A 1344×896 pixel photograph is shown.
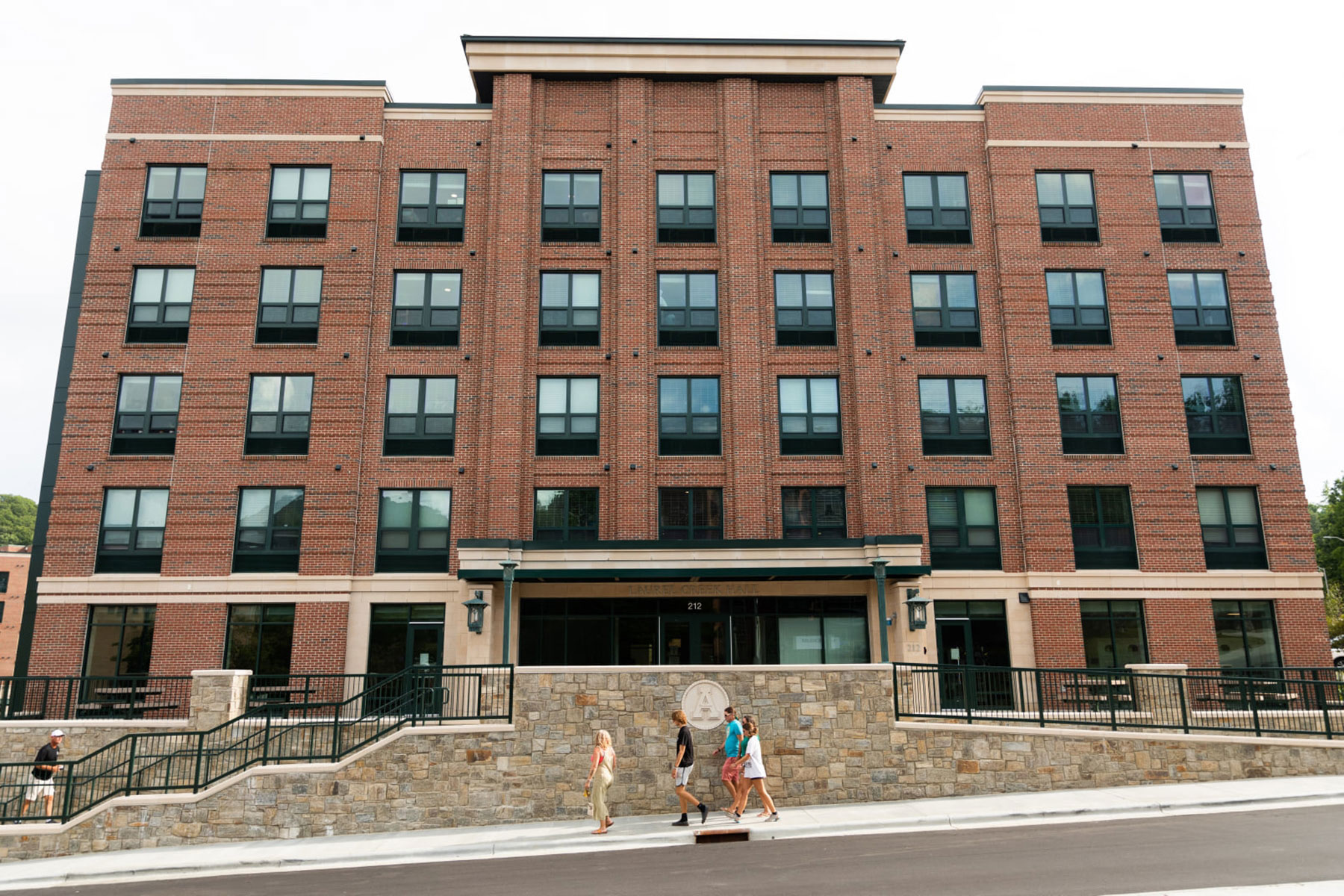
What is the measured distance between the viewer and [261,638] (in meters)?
24.9

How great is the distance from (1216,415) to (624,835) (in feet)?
74.3

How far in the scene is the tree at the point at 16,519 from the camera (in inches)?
4296

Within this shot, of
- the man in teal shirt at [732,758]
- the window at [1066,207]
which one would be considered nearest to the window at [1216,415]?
the window at [1066,207]

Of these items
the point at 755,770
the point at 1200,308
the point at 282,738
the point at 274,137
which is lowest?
the point at 755,770

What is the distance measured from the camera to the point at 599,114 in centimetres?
2861

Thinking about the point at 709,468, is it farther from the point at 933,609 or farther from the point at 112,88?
the point at 112,88

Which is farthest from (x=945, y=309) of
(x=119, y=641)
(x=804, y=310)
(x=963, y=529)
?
(x=119, y=641)

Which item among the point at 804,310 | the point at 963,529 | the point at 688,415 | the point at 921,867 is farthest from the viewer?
the point at 804,310

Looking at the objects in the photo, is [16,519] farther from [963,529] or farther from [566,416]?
[963,529]

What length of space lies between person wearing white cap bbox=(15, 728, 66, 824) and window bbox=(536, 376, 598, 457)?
1352cm

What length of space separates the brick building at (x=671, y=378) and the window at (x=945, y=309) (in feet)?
0.32

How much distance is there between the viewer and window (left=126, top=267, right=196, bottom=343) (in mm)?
26734

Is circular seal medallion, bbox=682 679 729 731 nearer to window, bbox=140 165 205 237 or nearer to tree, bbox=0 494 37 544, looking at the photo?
window, bbox=140 165 205 237

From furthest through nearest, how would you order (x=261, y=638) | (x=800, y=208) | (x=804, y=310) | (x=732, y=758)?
(x=800, y=208) → (x=804, y=310) → (x=261, y=638) → (x=732, y=758)
